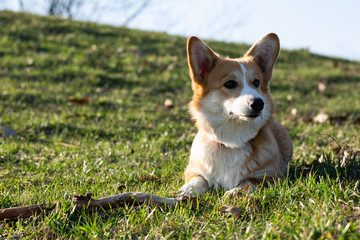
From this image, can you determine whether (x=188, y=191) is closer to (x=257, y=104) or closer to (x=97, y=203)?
(x=97, y=203)

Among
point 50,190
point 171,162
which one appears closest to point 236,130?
point 171,162

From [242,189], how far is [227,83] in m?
0.95

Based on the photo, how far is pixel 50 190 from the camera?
3.07m

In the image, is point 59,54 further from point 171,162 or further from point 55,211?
point 55,211

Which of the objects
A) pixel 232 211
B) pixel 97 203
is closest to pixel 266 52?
pixel 232 211

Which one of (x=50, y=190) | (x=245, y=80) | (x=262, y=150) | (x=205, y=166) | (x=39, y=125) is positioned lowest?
(x=39, y=125)

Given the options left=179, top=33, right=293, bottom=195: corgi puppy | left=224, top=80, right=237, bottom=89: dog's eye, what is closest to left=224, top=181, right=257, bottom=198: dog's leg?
left=179, top=33, right=293, bottom=195: corgi puppy

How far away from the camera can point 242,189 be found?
2.88 metres

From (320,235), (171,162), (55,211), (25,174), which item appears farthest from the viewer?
(171,162)

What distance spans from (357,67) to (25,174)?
1038 centimetres

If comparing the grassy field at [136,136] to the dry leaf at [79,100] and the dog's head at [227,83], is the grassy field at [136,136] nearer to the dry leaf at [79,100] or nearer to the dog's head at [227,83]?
the dry leaf at [79,100]

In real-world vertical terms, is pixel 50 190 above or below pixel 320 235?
below

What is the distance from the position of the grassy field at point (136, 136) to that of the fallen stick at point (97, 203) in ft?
0.18

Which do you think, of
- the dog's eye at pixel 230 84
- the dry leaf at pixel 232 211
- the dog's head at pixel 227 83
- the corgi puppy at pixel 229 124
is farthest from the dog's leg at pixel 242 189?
the dog's eye at pixel 230 84
